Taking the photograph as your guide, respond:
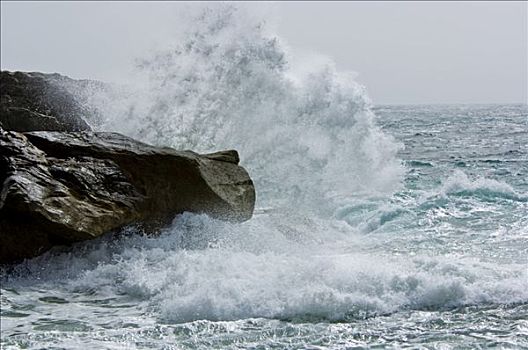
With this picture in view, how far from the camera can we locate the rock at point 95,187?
20.2ft

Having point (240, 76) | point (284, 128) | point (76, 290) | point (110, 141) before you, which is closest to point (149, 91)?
point (240, 76)

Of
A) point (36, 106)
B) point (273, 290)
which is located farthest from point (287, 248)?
point (36, 106)

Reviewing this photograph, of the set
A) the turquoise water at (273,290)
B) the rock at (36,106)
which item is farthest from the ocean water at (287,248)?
the rock at (36,106)

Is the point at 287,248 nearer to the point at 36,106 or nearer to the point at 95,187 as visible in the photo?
the point at 95,187

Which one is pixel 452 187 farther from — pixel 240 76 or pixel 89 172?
pixel 89 172

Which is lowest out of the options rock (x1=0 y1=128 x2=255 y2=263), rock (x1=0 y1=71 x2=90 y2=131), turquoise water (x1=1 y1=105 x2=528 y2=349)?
turquoise water (x1=1 y1=105 x2=528 y2=349)

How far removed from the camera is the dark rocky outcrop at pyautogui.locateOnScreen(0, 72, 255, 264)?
Result: 6.15 m

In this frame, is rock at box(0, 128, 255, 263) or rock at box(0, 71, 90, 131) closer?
rock at box(0, 128, 255, 263)

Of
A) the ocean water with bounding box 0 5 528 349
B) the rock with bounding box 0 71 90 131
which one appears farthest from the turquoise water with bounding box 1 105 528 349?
the rock with bounding box 0 71 90 131

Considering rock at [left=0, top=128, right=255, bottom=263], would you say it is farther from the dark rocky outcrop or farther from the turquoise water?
the turquoise water

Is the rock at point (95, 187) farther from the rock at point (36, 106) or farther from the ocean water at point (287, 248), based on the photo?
the rock at point (36, 106)

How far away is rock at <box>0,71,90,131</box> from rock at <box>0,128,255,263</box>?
3185mm

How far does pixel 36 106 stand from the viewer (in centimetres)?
1148

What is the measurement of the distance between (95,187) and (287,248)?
237 centimetres
